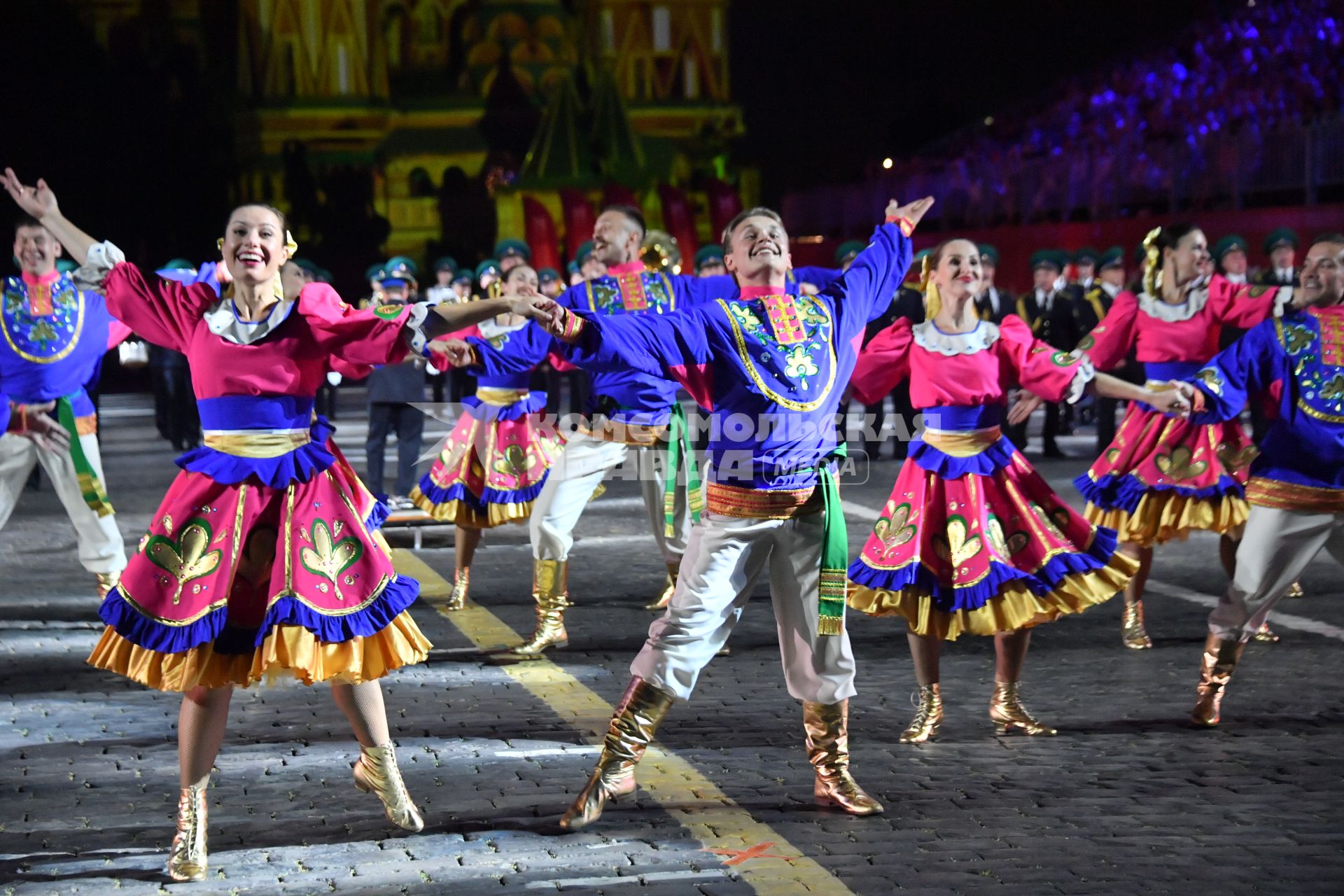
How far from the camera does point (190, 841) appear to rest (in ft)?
15.2

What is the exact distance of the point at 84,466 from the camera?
8.73 m

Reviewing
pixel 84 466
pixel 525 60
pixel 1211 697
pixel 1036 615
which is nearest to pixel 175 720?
pixel 84 466

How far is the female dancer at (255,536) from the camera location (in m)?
4.67

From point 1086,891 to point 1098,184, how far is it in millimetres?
20670

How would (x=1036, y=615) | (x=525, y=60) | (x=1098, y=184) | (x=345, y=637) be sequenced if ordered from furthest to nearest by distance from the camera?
(x=525, y=60) < (x=1098, y=184) < (x=1036, y=615) < (x=345, y=637)

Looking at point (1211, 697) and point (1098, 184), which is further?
point (1098, 184)

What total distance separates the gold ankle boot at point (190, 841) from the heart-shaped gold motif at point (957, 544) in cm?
289

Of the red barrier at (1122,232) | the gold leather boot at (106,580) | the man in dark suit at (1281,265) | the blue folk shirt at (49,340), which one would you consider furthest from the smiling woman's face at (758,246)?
the red barrier at (1122,232)

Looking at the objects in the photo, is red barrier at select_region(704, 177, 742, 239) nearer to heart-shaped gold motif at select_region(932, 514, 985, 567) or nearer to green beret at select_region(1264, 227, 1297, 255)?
green beret at select_region(1264, 227, 1297, 255)

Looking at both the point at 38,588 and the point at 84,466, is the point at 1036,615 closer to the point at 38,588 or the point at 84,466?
the point at 84,466

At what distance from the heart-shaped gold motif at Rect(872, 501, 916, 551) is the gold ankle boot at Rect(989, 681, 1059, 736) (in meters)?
0.70

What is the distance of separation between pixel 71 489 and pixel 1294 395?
6339 millimetres

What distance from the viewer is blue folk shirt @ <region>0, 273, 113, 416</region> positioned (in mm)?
8656

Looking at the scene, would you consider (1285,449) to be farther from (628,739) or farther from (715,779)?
(628,739)
